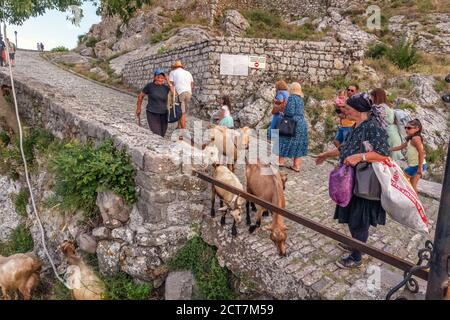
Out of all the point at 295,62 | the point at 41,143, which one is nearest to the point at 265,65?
the point at 295,62

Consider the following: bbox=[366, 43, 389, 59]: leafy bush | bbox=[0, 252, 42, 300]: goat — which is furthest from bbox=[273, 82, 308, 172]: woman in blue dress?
bbox=[366, 43, 389, 59]: leafy bush

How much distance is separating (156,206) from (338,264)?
2104 millimetres

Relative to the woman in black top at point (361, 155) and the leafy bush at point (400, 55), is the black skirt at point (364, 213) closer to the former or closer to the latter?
the woman in black top at point (361, 155)

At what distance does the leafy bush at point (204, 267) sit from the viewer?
3.21 metres

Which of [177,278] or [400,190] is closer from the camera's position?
[400,190]

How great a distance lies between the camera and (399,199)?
2.58 meters

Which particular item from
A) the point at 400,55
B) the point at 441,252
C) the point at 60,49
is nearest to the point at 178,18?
the point at 400,55

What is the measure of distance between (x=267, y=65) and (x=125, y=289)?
910 centimetres

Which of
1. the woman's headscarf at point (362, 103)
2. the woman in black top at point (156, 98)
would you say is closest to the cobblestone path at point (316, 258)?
the woman's headscarf at point (362, 103)

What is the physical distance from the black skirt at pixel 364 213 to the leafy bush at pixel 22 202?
616 centimetres

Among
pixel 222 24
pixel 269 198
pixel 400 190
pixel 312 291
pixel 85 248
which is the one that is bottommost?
pixel 85 248

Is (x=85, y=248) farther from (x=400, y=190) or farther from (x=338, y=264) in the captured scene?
(x=400, y=190)

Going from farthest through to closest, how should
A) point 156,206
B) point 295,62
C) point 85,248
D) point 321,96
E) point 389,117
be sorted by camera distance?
point 295,62, point 321,96, point 389,117, point 85,248, point 156,206

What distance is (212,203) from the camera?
3785mm
